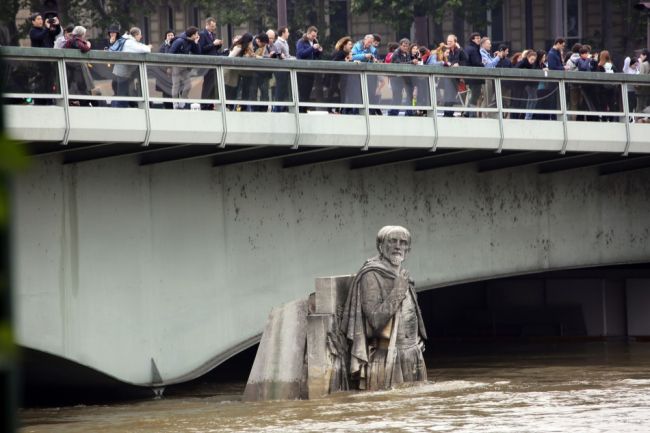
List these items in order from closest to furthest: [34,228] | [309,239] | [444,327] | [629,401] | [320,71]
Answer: [629,401]
[34,228]
[320,71]
[309,239]
[444,327]

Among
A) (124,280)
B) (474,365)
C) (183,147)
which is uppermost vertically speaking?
(183,147)

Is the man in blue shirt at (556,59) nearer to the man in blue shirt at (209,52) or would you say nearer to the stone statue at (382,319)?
the man in blue shirt at (209,52)

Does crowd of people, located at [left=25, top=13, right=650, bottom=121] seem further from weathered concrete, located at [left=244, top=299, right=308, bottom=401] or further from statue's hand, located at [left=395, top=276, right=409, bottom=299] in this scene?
statue's hand, located at [left=395, top=276, right=409, bottom=299]

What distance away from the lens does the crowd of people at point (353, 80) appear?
66.3ft

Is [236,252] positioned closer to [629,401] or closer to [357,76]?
[357,76]

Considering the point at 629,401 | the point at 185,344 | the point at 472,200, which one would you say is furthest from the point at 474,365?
the point at 629,401

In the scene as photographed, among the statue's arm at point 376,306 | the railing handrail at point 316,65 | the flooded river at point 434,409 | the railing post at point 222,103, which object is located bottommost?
the flooded river at point 434,409

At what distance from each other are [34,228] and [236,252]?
3.77m

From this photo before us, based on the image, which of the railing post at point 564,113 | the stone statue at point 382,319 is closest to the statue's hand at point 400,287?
the stone statue at point 382,319

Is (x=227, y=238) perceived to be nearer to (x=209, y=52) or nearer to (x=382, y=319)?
(x=209, y=52)

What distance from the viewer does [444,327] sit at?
34.6m

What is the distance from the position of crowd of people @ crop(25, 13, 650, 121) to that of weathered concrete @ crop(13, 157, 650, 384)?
178 centimetres

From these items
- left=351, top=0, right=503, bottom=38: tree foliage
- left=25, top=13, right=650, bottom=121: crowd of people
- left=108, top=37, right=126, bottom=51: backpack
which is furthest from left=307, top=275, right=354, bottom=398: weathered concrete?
left=351, top=0, right=503, bottom=38: tree foliage

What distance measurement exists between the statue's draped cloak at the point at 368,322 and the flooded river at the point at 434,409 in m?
0.48
